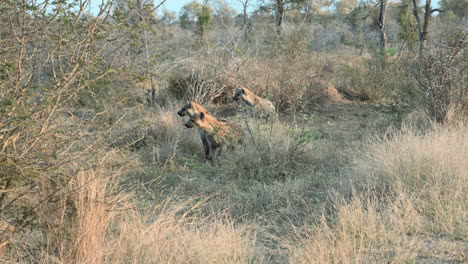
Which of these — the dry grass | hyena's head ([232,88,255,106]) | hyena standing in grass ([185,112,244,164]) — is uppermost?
hyena's head ([232,88,255,106])

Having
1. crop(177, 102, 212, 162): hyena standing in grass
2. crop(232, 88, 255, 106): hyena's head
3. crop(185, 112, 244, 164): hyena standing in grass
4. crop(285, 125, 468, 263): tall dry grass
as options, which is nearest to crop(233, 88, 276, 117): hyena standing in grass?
crop(232, 88, 255, 106): hyena's head

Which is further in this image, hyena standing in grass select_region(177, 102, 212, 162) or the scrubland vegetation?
hyena standing in grass select_region(177, 102, 212, 162)

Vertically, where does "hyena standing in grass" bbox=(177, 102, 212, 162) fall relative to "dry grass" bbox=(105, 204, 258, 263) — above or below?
above

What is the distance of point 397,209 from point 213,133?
3429mm

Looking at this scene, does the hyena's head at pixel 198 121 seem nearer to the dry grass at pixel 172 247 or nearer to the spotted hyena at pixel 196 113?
the spotted hyena at pixel 196 113

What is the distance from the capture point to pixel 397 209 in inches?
177

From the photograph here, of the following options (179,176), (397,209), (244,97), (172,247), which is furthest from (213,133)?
(172,247)

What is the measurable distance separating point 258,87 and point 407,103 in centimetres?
344

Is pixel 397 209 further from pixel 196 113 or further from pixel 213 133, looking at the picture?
pixel 196 113

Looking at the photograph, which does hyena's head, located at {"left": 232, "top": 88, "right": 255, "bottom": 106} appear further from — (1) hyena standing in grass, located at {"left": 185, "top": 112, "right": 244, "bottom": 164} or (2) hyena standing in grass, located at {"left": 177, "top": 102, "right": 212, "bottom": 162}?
(1) hyena standing in grass, located at {"left": 185, "top": 112, "right": 244, "bottom": 164}

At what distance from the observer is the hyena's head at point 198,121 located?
7.42 metres

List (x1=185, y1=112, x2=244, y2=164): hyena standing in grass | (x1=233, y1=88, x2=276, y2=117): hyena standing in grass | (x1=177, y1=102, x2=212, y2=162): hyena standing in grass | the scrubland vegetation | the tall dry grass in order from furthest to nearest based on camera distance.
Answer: (x1=233, y1=88, x2=276, y2=117): hyena standing in grass, (x1=177, y1=102, x2=212, y2=162): hyena standing in grass, (x1=185, y1=112, x2=244, y2=164): hyena standing in grass, the tall dry grass, the scrubland vegetation

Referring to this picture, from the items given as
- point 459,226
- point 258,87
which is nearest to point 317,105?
point 258,87

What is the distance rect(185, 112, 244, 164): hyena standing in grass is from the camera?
734 cm
